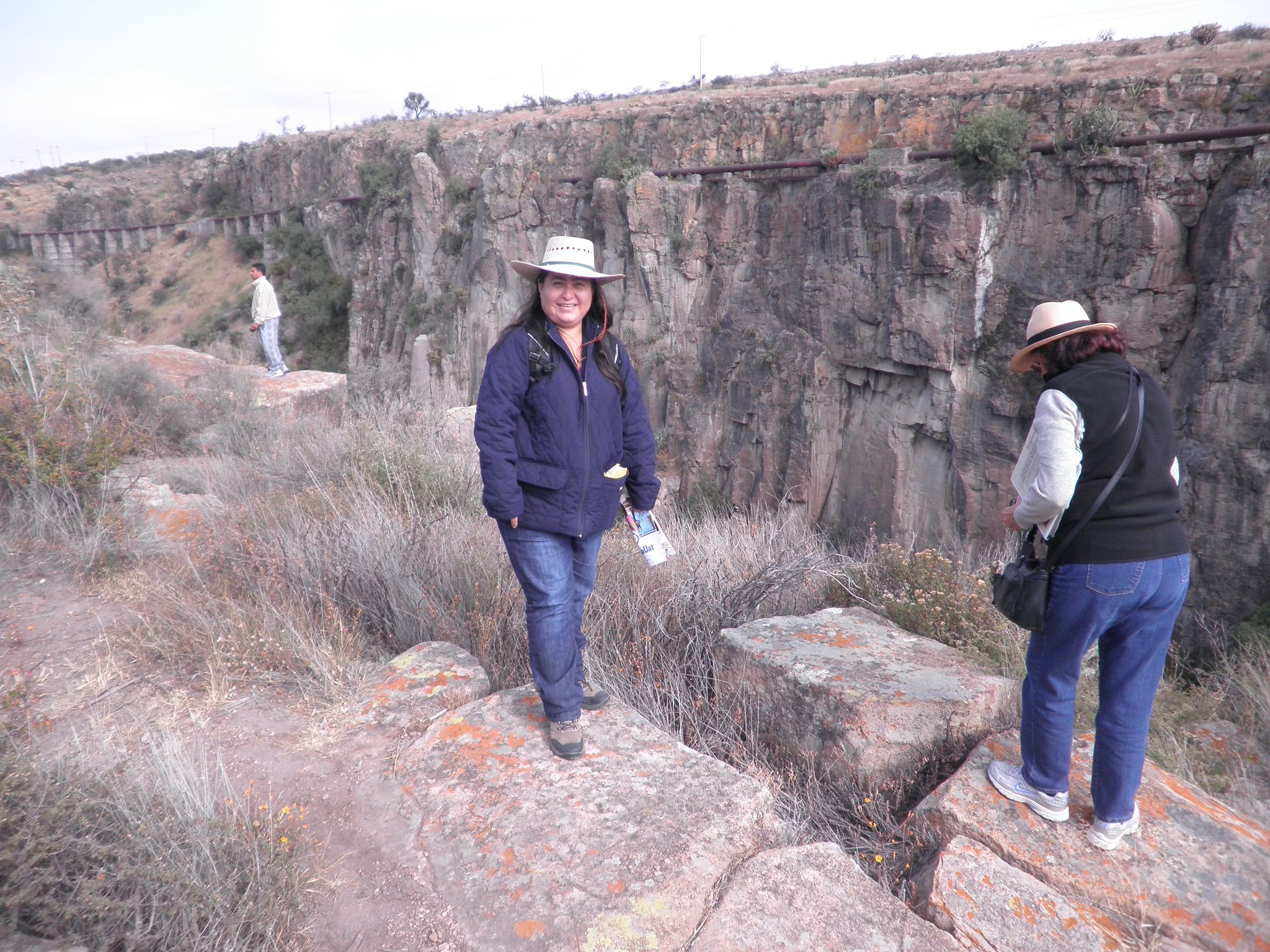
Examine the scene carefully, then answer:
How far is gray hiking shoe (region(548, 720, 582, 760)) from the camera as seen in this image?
288 centimetres

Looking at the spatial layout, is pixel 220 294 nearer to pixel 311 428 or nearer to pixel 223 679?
pixel 311 428

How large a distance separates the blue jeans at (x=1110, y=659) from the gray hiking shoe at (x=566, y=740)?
1.61m

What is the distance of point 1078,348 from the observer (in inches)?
96.7

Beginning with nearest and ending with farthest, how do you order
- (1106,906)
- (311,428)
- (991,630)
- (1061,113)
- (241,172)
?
(1106,906), (991,630), (311,428), (1061,113), (241,172)

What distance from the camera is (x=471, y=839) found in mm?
2482

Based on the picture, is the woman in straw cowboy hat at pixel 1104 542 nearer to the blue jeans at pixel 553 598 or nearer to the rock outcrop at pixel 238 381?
the blue jeans at pixel 553 598

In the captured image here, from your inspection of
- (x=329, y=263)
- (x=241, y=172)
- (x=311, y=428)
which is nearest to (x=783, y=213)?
(x=311, y=428)

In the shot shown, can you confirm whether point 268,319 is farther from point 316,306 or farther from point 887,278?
point 316,306

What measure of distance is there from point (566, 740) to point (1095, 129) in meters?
12.8

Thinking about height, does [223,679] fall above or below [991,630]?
above

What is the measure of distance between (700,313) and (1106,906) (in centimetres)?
1613

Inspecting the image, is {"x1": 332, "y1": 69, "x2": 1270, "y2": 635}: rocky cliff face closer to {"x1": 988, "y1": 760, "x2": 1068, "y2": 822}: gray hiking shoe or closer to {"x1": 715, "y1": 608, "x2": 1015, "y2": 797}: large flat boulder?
{"x1": 715, "y1": 608, "x2": 1015, "y2": 797}: large flat boulder

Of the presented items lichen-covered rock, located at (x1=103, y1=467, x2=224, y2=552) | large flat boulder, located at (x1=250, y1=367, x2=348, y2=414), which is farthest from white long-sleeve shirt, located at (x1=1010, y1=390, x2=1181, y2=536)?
large flat boulder, located at (x1=250, y1=367, x2=348, y2=414)

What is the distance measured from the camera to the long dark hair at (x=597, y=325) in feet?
9.18
